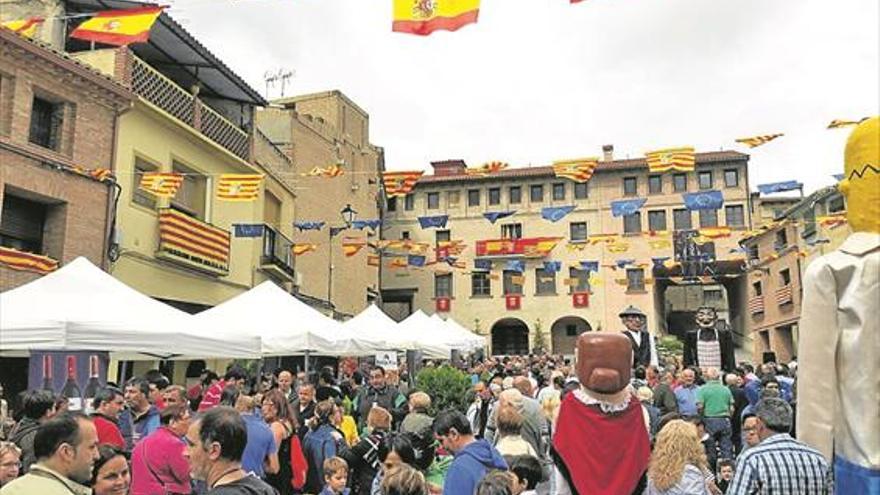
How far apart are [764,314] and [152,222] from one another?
1136 inches

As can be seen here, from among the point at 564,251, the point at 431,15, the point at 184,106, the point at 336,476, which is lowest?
the point at 336,476

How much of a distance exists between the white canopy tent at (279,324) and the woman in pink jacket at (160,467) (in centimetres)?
456

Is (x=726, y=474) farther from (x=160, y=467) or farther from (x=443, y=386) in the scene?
(x=443, y=386)

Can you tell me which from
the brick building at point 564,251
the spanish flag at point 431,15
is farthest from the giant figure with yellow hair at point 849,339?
the brick building at point 564,251

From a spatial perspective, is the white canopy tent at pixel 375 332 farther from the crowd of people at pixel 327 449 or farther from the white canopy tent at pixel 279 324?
the crowd of people at pixel 327 449

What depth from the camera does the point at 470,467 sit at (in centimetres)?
483

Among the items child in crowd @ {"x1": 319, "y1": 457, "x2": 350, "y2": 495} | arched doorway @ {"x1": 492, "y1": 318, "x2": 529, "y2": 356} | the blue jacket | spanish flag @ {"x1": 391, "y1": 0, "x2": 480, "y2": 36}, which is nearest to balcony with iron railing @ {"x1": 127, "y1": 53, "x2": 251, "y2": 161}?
spanish flag @ {"x1": 391, "y1": 0, "x2": 480, "y2": 36}

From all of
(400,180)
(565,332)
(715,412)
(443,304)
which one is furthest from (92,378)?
(565,332)

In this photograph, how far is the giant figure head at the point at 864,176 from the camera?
2924mm

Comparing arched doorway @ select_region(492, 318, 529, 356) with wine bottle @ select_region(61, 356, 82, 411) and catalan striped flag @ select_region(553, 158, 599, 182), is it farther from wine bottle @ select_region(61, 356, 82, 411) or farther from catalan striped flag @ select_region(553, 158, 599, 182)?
wine bottle @ select_region(61, 356, 82, 411)

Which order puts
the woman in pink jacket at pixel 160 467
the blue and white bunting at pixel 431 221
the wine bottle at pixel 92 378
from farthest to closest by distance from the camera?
the blue and white bunting at pixel 431 221 < the wine bottle at pixel 92 378 < the woman in pink jacket at pixel 160 467

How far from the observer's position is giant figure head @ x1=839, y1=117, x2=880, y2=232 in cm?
292

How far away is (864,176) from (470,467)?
9.88 ft

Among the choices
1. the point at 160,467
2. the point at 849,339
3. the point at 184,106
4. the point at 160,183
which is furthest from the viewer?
the point at 184,106
